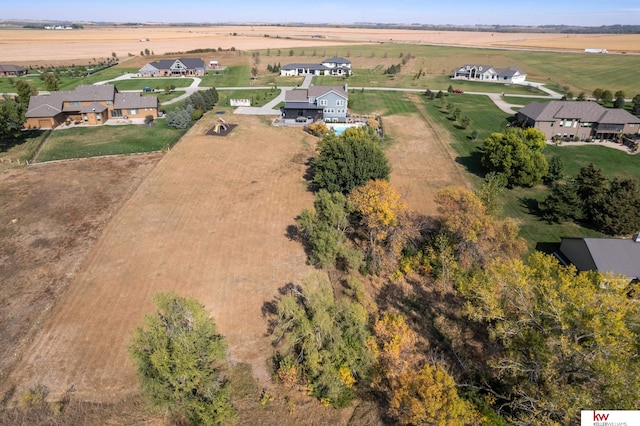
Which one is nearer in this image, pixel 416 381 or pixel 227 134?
pixel 416 381

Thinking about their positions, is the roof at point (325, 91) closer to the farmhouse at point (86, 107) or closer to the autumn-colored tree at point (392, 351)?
the farmhouse at point (86, 107)

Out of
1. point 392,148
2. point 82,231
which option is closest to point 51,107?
point 82,231

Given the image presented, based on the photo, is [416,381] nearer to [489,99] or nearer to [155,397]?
[155,397]

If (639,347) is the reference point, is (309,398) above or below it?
below

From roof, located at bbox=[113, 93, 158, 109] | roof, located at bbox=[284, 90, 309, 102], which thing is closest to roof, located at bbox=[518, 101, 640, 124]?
roof, located at bbox=[284, 90, 309, 102]

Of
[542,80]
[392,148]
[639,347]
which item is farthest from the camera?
[542,80]
